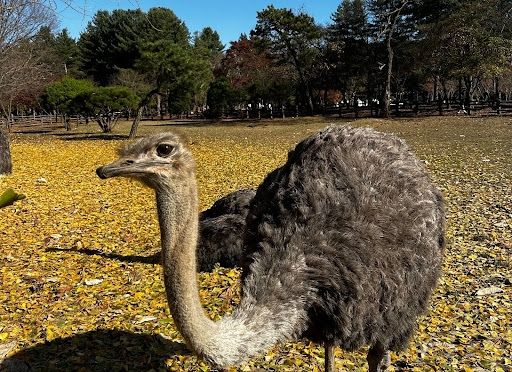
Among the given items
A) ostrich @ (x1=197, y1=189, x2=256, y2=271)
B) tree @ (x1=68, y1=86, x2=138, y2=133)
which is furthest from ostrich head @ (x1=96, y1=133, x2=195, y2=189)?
tree @ (x1=68, y1=86, x2=138, y2=133)

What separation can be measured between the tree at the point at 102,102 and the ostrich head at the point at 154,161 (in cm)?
2331

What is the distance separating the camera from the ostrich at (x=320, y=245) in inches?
89.6

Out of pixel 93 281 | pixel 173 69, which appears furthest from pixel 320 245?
pixel 173 69

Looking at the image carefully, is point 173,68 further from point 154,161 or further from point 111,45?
point 111,45

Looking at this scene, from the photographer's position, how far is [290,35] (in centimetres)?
3697

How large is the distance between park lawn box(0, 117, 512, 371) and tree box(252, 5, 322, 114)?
91.8 feet

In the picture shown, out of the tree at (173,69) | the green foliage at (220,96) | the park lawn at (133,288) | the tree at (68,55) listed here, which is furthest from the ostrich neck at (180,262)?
the tree at (68,55)

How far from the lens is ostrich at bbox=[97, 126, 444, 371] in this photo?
2.28 metres

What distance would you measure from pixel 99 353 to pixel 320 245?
6.34ft

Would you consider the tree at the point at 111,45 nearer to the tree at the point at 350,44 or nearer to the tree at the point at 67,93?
the tree at the point at 350,44

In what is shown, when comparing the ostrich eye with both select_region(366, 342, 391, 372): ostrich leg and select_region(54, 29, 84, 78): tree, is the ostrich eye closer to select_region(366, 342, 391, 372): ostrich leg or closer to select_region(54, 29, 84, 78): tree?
select_region(366, 342, 391, 372): ostrich leg

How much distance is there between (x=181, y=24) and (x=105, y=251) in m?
44.0

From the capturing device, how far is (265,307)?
267 centimetres

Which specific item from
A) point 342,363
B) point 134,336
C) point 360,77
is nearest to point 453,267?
point 342,363
